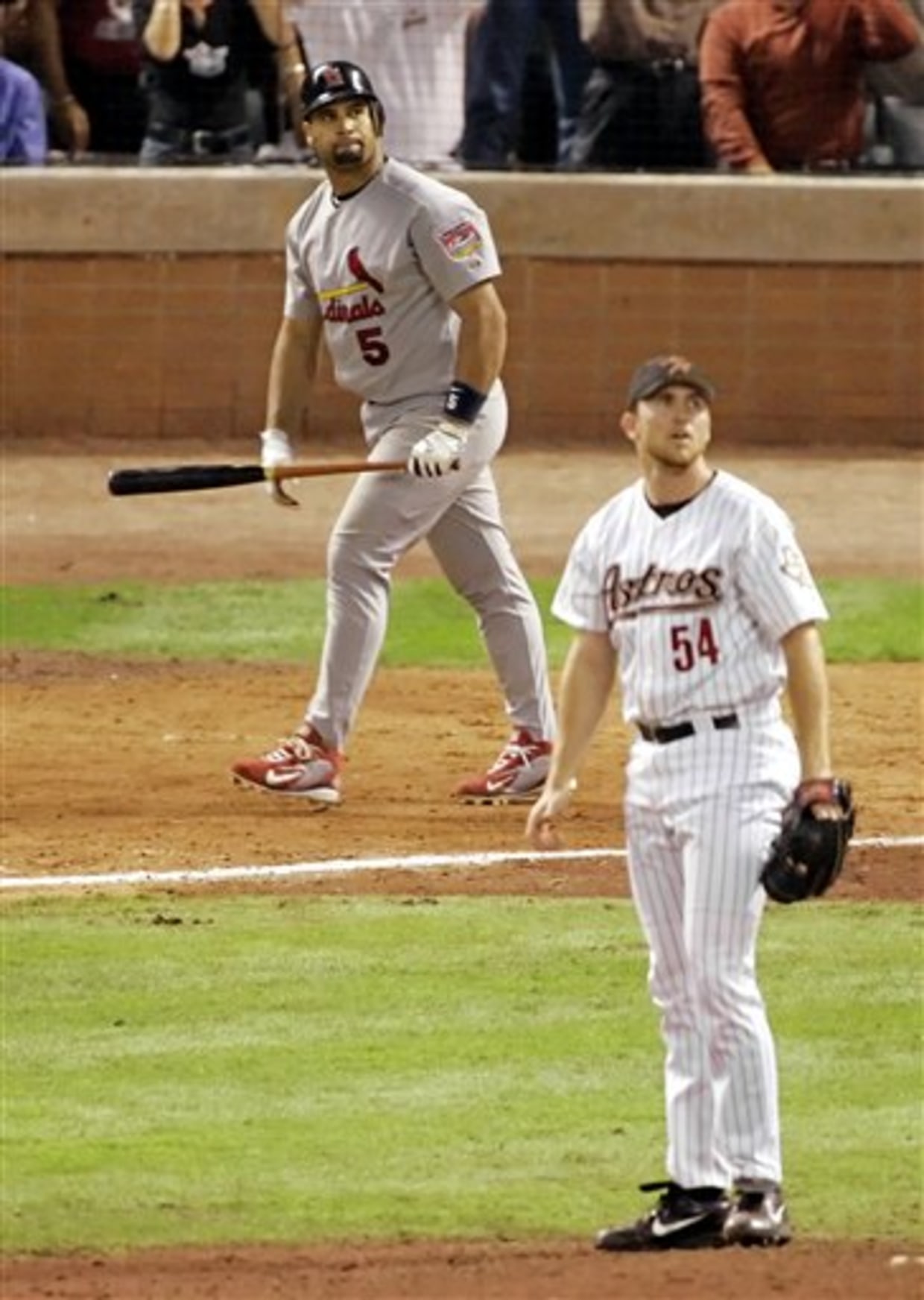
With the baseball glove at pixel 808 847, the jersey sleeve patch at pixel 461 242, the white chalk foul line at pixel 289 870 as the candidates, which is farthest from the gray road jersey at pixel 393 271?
the baseball glove at pixel 808 847

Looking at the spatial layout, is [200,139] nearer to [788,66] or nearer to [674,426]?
[788,66]

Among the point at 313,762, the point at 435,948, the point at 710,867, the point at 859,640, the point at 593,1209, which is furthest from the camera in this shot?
the point at 859,640

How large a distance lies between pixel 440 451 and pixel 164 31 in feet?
22.8

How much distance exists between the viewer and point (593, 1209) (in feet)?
25.6

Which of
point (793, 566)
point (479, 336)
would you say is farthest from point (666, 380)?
point (479, 336)

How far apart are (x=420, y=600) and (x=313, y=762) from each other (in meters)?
4.33

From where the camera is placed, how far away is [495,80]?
18.5m

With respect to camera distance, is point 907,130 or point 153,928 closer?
point 153,928

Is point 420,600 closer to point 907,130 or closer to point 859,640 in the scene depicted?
point 859,640

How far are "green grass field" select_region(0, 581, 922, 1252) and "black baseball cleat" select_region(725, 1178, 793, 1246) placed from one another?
0.60 ft

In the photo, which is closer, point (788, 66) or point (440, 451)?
point (440, 451)

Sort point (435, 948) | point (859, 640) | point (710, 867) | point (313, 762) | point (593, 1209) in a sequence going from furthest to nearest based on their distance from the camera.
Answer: point (859, 640), point (313, 762), point (435, 948), point (593, 1209), point (710, 867)

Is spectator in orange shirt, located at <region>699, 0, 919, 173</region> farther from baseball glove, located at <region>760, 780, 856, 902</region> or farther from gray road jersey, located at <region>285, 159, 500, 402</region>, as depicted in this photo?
baseball glove, located at <region>760, 780, 856, 902</region>

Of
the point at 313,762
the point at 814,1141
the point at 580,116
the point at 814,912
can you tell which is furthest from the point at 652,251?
the point at 814,1141
